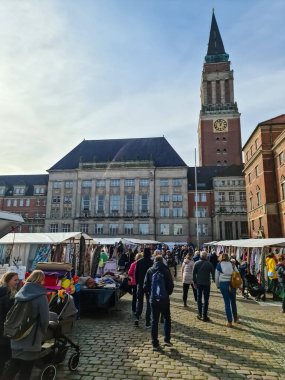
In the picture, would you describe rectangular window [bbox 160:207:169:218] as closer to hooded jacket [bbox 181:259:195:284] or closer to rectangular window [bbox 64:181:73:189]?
rectangular window [bbox 64:181:73:189]

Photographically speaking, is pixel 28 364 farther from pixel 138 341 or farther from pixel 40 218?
pixel 40 218

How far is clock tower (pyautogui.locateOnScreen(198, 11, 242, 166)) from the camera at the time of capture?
6725cm

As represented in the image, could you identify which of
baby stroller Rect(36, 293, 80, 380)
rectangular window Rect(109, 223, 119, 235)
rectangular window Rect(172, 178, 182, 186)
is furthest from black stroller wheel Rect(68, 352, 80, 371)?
rectangular window Rect(172, 178, 182, 186)

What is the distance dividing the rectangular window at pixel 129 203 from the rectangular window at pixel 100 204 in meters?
4.86

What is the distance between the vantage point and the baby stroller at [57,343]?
186 inches

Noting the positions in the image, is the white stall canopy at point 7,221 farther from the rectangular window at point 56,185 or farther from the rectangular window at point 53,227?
the rectangular window at point 56,185

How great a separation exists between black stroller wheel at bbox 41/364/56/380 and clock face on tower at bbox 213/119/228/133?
6894 centimetres

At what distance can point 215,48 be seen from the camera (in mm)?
75750

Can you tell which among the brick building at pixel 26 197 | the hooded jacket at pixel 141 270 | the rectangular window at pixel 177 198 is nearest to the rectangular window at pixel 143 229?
the rectangular window at pixel 177 198

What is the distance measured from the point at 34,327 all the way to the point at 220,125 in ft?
230

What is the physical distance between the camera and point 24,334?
13.1 feet

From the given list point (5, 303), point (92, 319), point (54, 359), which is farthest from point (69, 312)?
point (92, 319)

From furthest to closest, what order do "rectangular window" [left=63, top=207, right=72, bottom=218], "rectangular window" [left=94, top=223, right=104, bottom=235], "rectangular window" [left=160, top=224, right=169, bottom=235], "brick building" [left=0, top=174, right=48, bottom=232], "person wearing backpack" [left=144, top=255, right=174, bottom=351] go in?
"brick building" [left=0, top=174, right=48, bottom=232]
"rectangular window" [left=63, top=207, right=72, bottom=218]
"rectangular window" [left=94, top=223, right=104, bottom=235]
"rectangular window" [left=160, top=224, right=169, bottom=235]
"person wearing backpack" [left=144, top=255, right=174, bottom=351]

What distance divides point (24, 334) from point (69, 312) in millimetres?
2337
